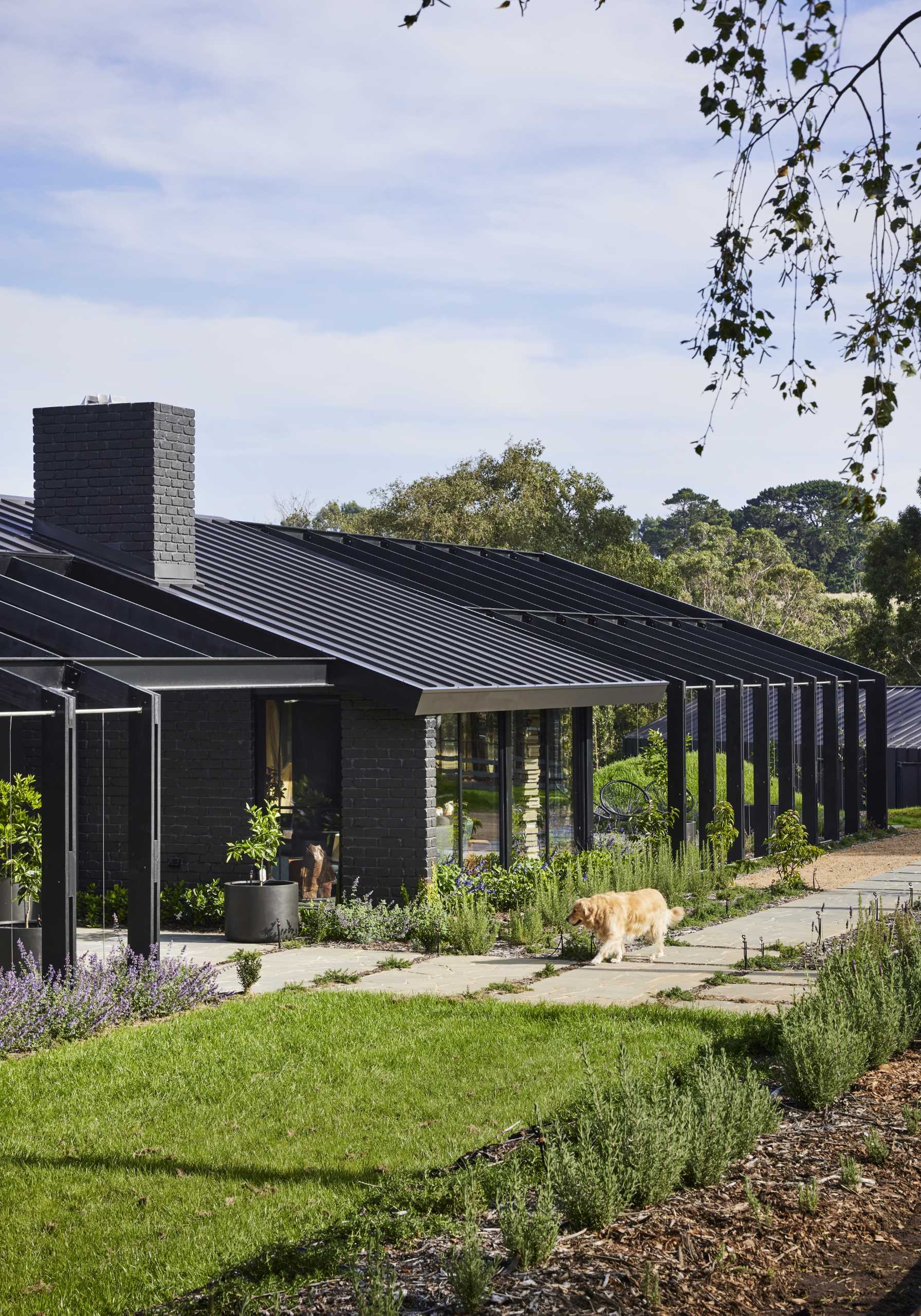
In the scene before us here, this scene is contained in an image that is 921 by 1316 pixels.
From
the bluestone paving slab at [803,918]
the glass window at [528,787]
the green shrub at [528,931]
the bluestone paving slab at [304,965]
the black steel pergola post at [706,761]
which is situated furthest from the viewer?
the black steel pergola post at [706,761]

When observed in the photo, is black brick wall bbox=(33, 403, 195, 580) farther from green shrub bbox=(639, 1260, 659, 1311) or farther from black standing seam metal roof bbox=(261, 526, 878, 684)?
green shrub bbox=(639, 1260, 659, 1311)

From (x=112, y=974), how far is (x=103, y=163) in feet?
24.0

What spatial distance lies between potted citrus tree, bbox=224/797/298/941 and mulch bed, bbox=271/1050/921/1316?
24.4 ft

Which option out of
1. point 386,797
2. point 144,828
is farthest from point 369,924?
point 144,828

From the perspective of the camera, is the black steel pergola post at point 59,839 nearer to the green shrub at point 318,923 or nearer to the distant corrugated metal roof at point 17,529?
the green shrub at point 318,923

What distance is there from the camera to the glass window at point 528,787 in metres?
15.4

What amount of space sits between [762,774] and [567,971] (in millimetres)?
9318

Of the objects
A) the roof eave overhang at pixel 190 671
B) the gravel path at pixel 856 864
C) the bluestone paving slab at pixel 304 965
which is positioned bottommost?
the gravel path at pixel 856 864

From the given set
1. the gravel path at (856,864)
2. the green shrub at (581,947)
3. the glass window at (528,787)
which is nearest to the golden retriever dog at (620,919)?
the green shrub at (581,947)

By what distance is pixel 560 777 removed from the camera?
1625cm

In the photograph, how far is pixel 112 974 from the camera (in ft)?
31.2

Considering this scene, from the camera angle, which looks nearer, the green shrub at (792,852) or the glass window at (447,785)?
the glass window at (447,785)

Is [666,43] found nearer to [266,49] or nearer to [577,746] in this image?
[266,49]

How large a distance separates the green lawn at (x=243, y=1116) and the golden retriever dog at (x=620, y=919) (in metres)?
1.91
